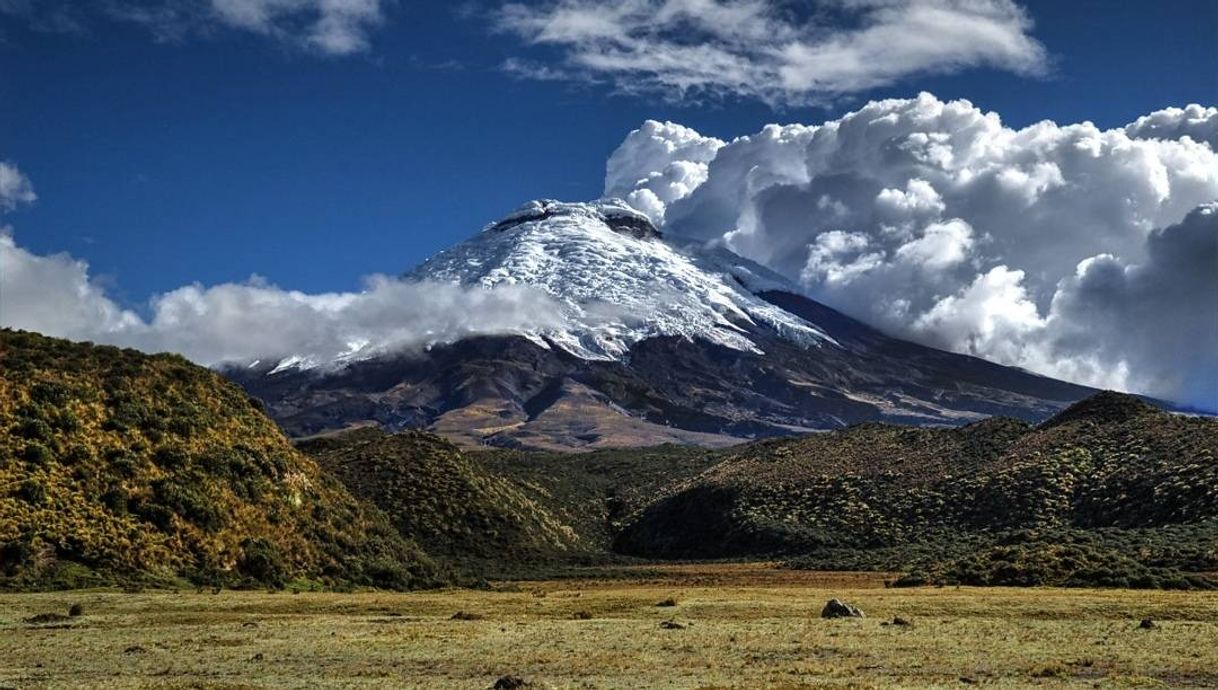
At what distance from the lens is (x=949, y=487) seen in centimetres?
11881

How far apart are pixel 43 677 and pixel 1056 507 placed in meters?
90.9

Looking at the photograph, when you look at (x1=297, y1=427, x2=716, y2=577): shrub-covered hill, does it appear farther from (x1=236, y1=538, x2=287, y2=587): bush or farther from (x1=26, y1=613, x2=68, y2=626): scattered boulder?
(x1=26, y1=613, x2=68, y2=626): scattered boulder

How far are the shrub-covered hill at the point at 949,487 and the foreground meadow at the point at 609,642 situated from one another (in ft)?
147

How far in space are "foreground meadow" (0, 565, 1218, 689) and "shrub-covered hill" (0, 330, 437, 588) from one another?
6078mm

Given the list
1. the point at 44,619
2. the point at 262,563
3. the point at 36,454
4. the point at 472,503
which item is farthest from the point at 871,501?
the point at 44,619

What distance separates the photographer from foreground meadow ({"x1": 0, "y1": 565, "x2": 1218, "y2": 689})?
32.3m

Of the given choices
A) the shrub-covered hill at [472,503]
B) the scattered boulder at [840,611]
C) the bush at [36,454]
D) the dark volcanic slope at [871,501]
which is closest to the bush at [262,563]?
the bush at [36,454]

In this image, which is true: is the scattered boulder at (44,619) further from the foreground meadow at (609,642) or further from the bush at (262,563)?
the bush at (262,563)

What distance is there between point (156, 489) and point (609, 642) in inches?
1513

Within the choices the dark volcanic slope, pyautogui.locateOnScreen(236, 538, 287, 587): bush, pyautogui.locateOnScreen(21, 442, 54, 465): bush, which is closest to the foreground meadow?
pyautogui.locateOnScreen(236, 538, 287, 587): bush

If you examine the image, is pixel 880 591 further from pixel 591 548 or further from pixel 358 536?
pixel 591 548

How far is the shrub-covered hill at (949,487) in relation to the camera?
102m

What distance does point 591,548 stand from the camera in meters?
127

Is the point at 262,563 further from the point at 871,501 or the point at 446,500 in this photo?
the point at 871,501
